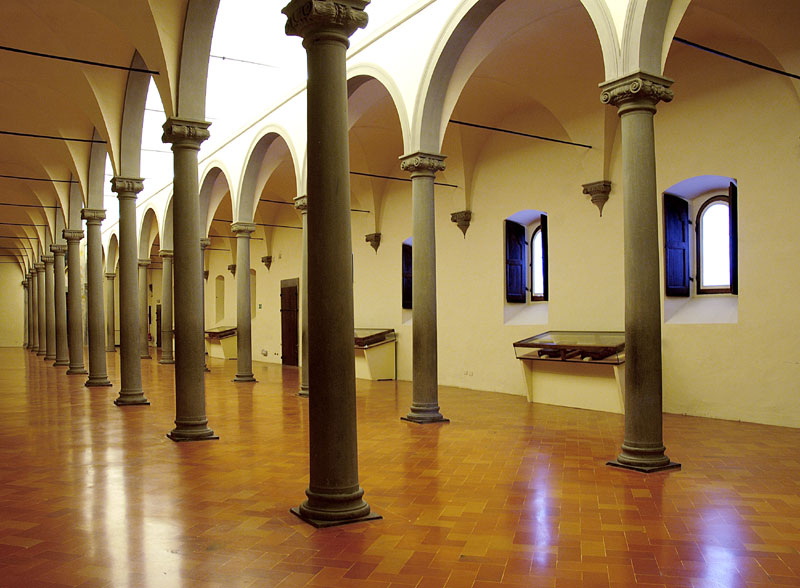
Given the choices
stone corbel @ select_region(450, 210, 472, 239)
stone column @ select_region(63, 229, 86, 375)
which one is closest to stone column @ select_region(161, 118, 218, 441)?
stone corbel @ select_region(450, 210, 472, 239)

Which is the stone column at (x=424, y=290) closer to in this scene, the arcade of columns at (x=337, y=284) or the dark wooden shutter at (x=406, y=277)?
the arcade of columns at (x=337, y=284)

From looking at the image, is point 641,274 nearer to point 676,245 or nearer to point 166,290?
point 676,245

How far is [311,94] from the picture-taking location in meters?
5.36

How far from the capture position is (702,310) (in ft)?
35.4

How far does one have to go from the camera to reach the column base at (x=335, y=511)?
5.15 metres

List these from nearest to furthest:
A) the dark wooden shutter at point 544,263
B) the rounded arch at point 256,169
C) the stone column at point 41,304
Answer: the dark wooden shutter at point 544,263, the rounded arch at point 256,169, the stone column at point 41,304

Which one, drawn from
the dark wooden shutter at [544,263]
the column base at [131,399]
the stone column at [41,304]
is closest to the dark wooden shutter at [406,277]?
the dark wooden shutter at [544,263]

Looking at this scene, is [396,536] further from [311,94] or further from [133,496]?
[311,94]

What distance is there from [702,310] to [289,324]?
49.0ft

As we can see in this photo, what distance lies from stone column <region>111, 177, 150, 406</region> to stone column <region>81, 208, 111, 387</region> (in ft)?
9.11

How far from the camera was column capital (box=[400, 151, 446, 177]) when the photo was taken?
33.7 ft

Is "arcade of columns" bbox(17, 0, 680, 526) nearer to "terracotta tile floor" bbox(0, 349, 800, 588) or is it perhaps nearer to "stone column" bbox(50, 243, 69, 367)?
"terracotta tile floor" bbox(0, 349, 800, 588)

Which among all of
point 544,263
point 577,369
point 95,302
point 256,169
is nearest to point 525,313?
point 544,263

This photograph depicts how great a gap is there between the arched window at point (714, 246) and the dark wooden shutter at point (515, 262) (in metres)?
3.95
